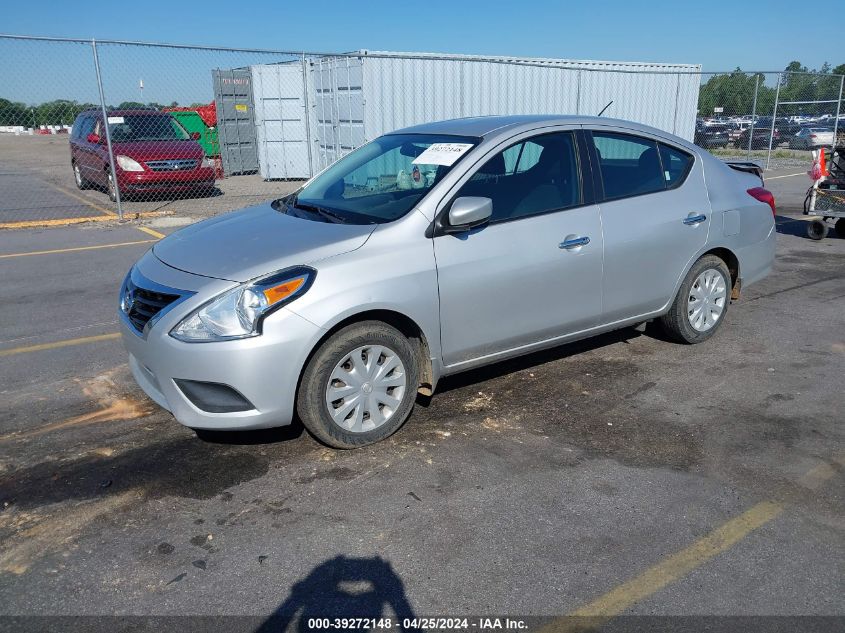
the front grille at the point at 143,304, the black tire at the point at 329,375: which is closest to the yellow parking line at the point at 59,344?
the front grille at the point at 143,304

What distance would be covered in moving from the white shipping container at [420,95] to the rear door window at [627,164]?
8201mm

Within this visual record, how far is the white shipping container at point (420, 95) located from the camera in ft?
44.7

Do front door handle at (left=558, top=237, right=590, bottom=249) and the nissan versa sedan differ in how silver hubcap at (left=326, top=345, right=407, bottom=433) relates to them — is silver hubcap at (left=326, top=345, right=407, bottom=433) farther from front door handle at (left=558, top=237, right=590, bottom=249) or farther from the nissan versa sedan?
front door handle at (left=558, top=237, right=590, bottom=249)

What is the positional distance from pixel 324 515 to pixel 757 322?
4566 mm

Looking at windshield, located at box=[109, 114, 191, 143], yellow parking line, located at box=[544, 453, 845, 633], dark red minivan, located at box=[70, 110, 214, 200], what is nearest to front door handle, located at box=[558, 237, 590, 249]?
yellow parking line, located at box=[544, 453, 845, 633]

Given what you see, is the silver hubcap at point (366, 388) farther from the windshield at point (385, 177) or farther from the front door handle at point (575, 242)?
the front door handle at point (575, 242)

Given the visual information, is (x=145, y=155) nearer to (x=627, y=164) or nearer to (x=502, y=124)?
(x=502, y=124)

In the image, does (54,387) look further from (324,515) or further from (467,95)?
(467,95)

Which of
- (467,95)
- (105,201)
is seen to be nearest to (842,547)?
(467,95)

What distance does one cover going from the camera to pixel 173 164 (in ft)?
44.9

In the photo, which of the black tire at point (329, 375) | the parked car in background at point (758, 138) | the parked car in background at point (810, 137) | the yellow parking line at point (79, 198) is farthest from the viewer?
the parked car in background at point (810, 137)

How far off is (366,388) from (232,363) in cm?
75

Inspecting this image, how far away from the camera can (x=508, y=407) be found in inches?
175

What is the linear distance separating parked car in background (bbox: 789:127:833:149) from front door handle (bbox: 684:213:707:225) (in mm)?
22386
